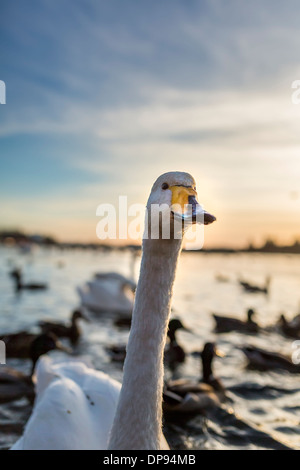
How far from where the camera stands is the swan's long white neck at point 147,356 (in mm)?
2680

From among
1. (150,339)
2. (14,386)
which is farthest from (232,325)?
(150,339)

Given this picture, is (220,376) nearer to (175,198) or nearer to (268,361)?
(268,361)

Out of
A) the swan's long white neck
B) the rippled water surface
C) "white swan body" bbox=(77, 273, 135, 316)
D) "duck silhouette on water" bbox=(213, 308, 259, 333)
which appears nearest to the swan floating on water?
the swan's long white neck

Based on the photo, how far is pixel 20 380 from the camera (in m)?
7.38

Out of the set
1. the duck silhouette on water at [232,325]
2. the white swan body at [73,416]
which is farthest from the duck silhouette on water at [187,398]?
the duck silhouette on water at [232,325]

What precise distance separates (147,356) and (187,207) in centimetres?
96

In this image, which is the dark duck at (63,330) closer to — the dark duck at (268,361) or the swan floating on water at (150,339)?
the dark duck at (268,361)

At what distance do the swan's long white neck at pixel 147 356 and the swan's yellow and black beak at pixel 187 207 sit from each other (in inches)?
11.2

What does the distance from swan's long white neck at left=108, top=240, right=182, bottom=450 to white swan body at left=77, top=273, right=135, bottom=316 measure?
1282 centimetres

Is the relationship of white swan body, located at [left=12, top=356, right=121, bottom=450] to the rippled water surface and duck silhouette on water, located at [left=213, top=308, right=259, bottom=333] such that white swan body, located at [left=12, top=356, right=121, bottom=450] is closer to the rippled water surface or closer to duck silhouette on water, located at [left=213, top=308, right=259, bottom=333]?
the rippled water surface

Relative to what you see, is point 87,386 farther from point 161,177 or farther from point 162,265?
point 161,177

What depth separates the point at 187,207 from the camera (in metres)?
2.55
